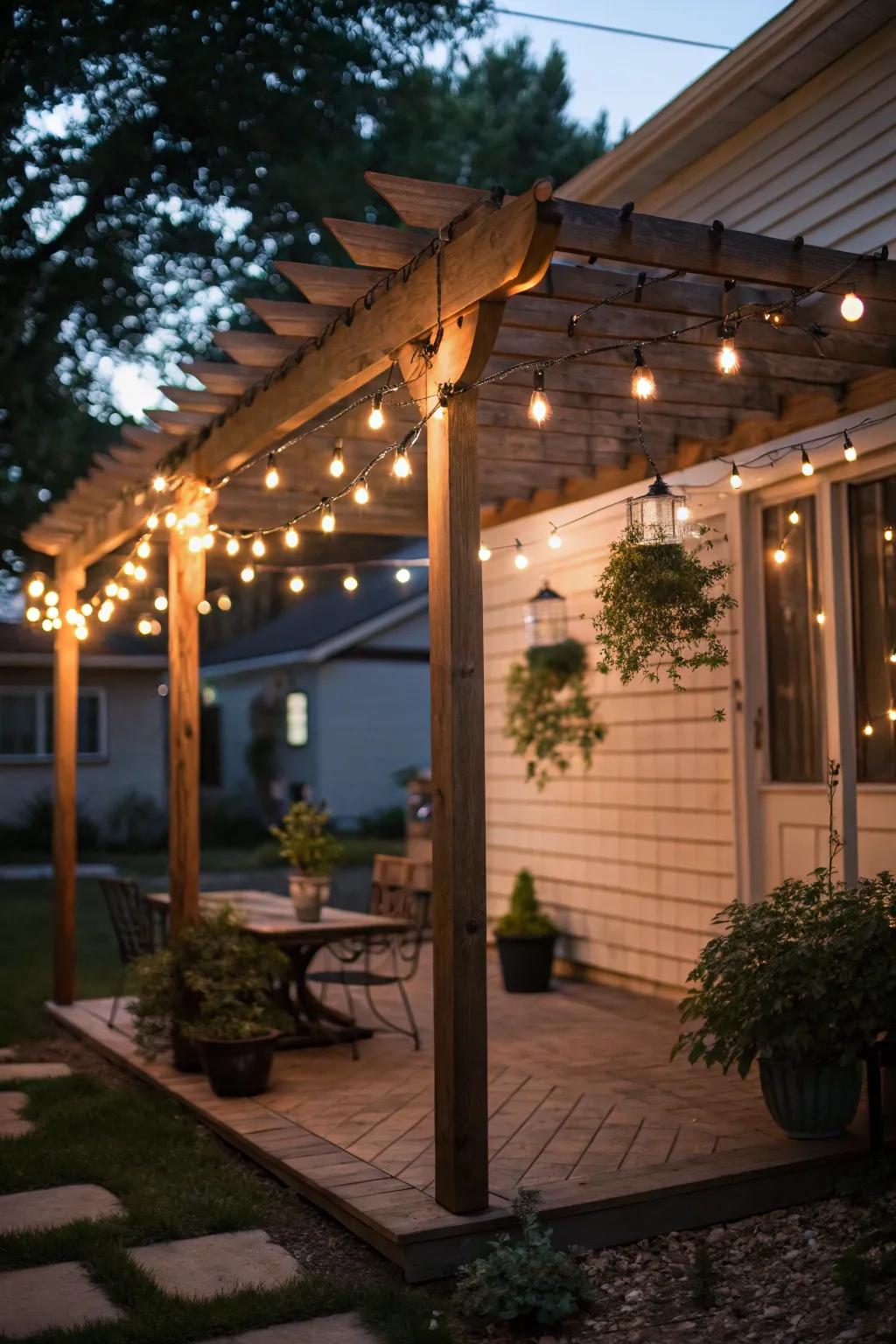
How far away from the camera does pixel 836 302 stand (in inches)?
185

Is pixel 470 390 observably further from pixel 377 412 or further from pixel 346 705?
pixel 346 705

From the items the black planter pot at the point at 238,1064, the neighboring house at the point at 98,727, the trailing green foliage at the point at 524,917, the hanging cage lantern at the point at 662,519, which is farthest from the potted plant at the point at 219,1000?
the neighboring house at the point at 98,727

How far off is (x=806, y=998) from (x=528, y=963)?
3815 millimetres

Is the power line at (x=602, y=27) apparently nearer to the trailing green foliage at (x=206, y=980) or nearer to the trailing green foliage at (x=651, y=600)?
the trailing green foliage at (x=651, y=600)

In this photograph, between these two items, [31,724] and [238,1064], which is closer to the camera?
[238,1064]

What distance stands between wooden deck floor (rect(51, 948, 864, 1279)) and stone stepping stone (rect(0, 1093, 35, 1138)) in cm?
57

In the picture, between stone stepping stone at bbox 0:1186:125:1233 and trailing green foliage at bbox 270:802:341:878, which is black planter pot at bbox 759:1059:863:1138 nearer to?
stone stepping stone at bbox 0:1186:125:1233

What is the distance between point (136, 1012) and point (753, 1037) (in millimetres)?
2977

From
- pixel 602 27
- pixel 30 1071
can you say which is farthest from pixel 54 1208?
pixel 602 27

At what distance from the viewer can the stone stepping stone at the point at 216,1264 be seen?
12.3ft

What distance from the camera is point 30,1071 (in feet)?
21.3

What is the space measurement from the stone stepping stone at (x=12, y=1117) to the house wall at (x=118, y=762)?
42.9 feet

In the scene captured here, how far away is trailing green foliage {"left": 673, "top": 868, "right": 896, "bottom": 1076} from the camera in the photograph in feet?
14.1

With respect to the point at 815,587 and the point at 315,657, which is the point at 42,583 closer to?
the point at 815,587
